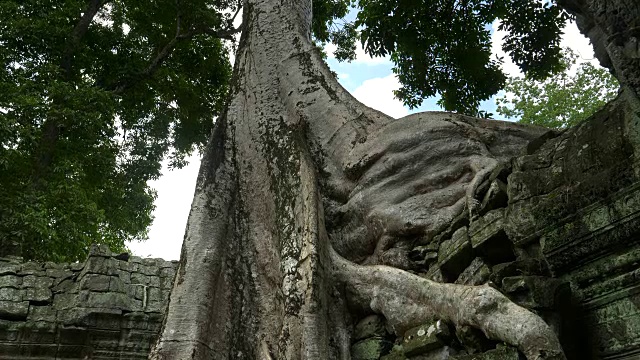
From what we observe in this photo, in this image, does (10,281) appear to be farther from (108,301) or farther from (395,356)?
(395,356)

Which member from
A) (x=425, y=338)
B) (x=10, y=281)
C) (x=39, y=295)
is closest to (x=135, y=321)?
(x=39, y=295)

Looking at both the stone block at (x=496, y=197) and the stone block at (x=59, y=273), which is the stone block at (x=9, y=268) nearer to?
the stone block at (x=59, y=273)

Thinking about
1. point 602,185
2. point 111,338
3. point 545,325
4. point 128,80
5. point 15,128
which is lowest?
point 545,325

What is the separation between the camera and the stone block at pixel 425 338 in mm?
2240

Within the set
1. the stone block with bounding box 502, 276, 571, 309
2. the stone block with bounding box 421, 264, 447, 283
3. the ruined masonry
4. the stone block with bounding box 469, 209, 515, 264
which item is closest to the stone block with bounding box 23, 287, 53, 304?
the ruined masonry

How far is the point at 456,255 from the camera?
244 centimetres

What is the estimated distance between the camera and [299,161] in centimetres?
332

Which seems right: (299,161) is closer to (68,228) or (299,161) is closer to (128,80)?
(68,228)

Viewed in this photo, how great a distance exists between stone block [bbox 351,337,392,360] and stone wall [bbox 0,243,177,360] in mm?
2686

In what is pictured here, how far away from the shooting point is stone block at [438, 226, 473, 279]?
7.88ft

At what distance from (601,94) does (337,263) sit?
1348 cm

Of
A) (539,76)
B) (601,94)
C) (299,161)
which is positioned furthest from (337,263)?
(601,94)

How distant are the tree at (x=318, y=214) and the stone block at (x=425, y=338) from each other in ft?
0.18

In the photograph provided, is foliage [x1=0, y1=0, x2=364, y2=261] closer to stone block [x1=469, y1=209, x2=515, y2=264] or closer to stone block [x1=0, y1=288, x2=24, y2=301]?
stone block [x1=0, y1=288, x2=24, y2=301]
